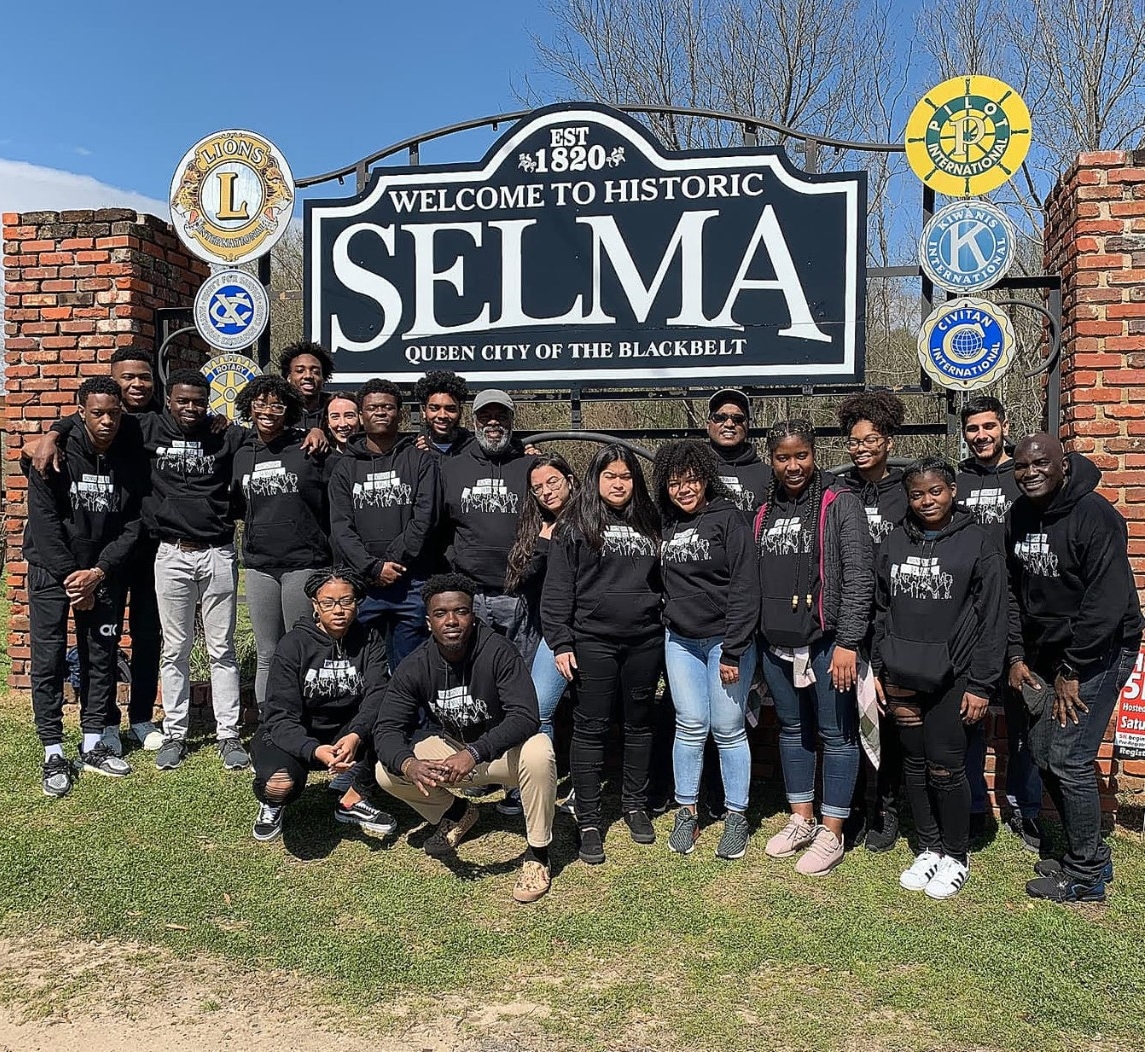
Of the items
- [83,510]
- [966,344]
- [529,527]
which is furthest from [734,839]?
[83,510]

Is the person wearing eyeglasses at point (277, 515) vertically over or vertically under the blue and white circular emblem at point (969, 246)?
under

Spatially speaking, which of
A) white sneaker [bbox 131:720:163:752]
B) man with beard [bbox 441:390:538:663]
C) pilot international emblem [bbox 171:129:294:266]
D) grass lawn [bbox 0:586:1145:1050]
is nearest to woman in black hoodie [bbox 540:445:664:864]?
man with beard [bbox 441:390:538:663]

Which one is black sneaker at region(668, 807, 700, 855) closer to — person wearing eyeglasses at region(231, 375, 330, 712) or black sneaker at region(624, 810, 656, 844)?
black sneaker at region(624, 810, 656, 844)

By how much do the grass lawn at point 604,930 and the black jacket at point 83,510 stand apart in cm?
117

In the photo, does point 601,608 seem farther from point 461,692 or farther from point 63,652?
point 63,652

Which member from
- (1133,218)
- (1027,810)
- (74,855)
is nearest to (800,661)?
(1027,810)

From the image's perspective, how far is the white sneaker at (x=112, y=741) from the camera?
16.8ft

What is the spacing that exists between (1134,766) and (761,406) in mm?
9373

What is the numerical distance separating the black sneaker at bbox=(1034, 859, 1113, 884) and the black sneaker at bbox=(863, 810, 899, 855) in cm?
56

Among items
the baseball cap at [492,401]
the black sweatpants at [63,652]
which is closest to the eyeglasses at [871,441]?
the baseball cap at [492,401]

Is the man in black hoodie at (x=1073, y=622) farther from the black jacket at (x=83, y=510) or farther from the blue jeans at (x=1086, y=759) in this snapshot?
the black jacket at (x=83, y=510)

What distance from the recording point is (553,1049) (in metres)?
2.89

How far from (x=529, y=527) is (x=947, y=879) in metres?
2.21

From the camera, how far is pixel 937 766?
153 inches
